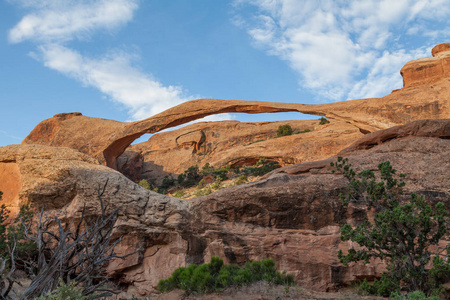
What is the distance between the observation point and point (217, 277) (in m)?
6.80

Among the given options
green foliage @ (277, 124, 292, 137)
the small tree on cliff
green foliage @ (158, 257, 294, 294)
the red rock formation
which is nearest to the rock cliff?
green foliage @ (158, 257, 294, 294)

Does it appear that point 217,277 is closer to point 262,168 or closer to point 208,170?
point 262,168

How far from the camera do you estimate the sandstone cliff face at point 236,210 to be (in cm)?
885

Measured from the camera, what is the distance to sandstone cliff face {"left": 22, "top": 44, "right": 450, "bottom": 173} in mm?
12938

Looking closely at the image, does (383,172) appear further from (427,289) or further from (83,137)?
(83,137)

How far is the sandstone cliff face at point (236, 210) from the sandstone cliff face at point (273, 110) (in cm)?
245

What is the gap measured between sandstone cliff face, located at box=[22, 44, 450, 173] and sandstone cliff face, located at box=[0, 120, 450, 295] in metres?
2.45

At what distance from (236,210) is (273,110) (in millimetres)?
6902

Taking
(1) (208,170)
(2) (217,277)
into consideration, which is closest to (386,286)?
(2) (217,277)

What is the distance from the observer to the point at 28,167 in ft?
34.5

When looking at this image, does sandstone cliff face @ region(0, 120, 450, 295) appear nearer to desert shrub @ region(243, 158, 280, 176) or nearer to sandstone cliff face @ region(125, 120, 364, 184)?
desert shrub @ region(243, 158, 280, 176)

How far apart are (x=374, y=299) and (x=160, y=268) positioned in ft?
18.3

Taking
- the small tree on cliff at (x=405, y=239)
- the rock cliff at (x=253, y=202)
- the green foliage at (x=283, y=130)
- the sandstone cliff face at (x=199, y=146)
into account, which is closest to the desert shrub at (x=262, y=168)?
the sandstone cliff face at (x=199, y=146)

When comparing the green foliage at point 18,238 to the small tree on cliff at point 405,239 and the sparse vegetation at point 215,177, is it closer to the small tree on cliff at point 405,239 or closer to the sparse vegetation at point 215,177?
the small tree on cliff at point 405,239
